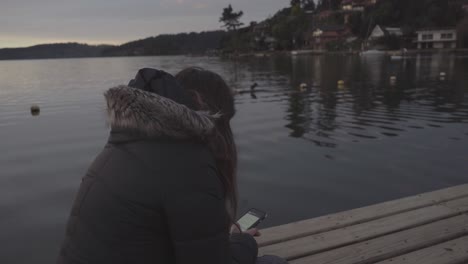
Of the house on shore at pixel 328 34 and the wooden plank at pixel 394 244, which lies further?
the house on shore at pixel 328 34

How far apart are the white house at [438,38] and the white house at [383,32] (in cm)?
558

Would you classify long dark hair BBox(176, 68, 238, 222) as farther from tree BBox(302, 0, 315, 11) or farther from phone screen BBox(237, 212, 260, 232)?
tree BBox(302, 0, 315, 11)

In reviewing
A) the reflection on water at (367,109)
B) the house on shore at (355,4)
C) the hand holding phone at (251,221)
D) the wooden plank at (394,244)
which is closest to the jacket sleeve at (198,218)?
the hand holding phone at (251,221)

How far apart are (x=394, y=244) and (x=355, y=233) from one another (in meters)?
0.36

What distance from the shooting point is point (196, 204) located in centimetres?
160

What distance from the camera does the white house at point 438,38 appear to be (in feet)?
268

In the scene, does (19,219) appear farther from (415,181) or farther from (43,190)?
(415,181)

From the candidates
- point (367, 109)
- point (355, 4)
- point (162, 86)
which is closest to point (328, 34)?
point (355, 4)

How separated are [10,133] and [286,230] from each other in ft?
38.3

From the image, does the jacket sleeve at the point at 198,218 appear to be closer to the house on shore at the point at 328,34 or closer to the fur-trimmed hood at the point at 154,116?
the fur-trimmed hood at the point at 154,116

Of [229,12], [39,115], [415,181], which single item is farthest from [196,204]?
[229,12]

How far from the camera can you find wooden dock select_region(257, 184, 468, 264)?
3.41 meters

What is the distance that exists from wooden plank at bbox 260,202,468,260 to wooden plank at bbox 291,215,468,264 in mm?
75

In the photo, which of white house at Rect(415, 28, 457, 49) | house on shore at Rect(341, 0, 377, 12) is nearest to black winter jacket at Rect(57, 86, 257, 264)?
white house at Rect(415, 28, 457, 49)
